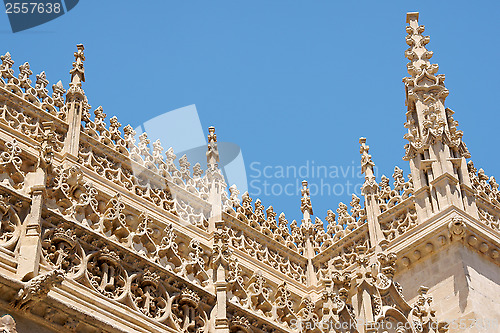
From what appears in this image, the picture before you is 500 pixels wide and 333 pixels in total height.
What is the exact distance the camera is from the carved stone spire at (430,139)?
18.7m

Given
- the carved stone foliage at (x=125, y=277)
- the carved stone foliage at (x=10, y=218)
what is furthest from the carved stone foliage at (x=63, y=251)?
the carved stone foliage at (x=10, y=218)

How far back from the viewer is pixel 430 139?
19.6 meters

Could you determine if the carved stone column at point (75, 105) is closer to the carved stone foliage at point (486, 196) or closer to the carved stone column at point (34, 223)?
the carved stone column at point (34, 223)

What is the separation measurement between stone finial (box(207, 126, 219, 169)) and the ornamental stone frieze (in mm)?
34

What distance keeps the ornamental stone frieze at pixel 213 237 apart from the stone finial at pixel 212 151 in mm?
34

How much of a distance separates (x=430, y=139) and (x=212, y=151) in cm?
475

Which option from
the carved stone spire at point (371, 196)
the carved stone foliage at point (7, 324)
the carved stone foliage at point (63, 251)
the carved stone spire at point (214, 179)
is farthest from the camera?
the carved stone spire at point (214, 179)

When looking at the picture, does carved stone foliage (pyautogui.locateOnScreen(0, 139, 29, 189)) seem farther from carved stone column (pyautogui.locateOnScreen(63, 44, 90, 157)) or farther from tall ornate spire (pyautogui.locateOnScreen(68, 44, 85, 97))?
tall ornate spire (pyautogui.locateOnScreen(68, 44, 85, 97))

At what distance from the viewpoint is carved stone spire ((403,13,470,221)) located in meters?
18.7

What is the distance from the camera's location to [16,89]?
18922mm

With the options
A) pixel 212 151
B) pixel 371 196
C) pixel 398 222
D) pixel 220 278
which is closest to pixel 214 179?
pixel 212 151

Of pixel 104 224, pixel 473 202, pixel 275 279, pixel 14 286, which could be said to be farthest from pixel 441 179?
pixel 14 286

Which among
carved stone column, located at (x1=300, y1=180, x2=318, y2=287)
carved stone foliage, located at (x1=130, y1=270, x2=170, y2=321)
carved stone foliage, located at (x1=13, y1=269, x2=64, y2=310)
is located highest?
carved stone column, located at (x1=300, y1=180, x2=318, y2=287)

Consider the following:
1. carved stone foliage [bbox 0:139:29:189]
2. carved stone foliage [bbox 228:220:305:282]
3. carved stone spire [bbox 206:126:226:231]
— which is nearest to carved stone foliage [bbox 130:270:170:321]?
carved stone foliage [bbox 0:139:29:189]
